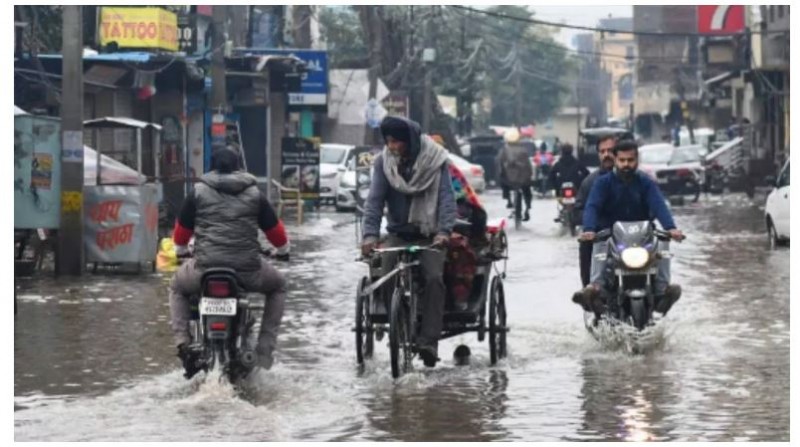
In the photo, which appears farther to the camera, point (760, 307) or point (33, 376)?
point (760, 307)

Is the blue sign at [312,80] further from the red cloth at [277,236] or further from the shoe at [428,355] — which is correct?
the red cloth at [277,236]

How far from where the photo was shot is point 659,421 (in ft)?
33.4

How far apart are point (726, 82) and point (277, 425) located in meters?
63.3

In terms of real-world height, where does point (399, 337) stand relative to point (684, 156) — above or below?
below

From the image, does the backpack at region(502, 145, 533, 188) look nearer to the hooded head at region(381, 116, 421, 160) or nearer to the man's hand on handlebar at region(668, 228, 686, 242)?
the man's hand on handlebar at region(668, 228, 686, 242)

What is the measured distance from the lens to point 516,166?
34438mm

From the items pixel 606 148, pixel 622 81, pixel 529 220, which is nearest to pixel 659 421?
pixel 606 148

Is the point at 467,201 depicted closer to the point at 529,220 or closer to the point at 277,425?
the point at 277,425

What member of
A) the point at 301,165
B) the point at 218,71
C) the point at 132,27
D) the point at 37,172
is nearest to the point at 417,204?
the point at 37,172

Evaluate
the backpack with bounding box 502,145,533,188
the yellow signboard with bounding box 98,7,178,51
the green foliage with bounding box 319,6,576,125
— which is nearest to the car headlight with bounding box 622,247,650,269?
the yellow signboard with bounding box 98,7,178,51

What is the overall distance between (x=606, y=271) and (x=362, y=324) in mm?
2117

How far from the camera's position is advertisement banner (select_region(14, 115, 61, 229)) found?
20.4 metres

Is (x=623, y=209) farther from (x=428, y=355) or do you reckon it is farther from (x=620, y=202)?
(x=428, y=355)

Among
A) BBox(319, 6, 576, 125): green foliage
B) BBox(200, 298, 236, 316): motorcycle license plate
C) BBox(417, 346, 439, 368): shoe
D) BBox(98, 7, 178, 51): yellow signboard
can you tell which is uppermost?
BBox(319, 6, 576, 125): green foliage
